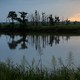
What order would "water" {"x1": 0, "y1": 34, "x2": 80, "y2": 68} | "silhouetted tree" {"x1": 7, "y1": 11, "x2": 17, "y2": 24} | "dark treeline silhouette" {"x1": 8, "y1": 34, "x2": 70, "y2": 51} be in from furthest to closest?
"silhouetted tree" {"x1": 7, "y1": 11, "x2": 17, "y2": 24}
"dark treeline silhouette" {"x1": 8, "y1": 34, "x2": 70, "y2": 51}
"water" {"x1": 0, "y1": 34, "x2": 80, "y2": 68}

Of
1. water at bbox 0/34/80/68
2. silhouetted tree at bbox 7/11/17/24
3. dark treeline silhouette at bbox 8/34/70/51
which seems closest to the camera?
water at bbox 0/34/80/68

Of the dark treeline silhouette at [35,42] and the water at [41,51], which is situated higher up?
the water at [41,51]

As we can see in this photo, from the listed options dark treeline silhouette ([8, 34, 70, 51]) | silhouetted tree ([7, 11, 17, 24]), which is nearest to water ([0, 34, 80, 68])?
dark treeline silhouette ([8, 34, 70, 51])

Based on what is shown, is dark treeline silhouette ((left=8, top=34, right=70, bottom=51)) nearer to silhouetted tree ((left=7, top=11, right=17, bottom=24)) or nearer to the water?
the water

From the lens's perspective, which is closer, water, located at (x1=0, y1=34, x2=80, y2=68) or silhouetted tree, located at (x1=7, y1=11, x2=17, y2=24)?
water, located at (x1=0, y1=34, x2=80, y2=68)

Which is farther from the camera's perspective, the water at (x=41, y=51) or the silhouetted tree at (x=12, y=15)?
the silhouetted tree at (x=12, y=15)

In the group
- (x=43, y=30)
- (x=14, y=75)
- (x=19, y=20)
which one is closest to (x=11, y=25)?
(x=19, y=20)

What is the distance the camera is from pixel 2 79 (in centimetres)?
594

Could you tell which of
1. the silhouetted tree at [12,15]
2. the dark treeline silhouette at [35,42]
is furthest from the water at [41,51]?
the silhouetted tree at [12,15]

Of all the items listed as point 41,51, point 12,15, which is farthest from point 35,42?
point 12,15

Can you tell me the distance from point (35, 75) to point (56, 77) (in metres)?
0.48

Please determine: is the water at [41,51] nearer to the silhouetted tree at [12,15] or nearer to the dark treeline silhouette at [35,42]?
the dark treeline silhouette at [35,42]

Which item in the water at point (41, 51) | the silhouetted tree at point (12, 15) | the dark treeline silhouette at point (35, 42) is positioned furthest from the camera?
the silhouetted tree at point (12, 15)

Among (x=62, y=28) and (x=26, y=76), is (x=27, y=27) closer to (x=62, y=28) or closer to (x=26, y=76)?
(x=62, y=28)
